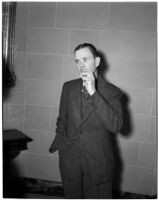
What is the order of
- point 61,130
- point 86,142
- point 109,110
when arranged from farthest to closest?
point 61,130 < point 86,142 < point 109,110

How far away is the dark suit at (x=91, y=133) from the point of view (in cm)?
159

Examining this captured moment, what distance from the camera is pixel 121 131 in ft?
7.84

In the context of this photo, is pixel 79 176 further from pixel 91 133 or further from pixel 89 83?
pixel 89 83

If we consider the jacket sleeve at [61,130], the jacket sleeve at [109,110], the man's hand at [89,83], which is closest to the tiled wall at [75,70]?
the jacket sleeve at [61,130]

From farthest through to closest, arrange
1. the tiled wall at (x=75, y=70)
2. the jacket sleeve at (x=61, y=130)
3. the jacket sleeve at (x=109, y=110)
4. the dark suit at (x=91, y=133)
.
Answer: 1. the tiled wall at (x=75, y=70)
2. the jacket sleeve at (x=61, y=130)
3. the dark suit at (x=91, y=133)
4. the jacket sleeve at (x=109, y=110)

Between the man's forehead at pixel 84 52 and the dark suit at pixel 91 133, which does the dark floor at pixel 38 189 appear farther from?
the man's forehead at pixel 84 52

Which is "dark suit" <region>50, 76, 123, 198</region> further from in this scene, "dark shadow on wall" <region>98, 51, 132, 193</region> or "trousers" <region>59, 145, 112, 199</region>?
"dark shadow on wall" <region>98, 51, 132, 193</region>

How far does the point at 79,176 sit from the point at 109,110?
0.60 m

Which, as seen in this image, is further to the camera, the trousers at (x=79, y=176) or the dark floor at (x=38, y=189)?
the dark floor at (x=38, y=189)

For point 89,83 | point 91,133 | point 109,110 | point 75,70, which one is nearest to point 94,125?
point 91,133

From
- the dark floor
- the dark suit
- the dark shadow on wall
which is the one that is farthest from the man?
the dark floor

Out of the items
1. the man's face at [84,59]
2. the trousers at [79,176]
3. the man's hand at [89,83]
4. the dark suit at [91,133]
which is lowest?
the trousers at [79,176]

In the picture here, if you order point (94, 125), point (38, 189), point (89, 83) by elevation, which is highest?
point (89, 83)

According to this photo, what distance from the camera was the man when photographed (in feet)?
5.26
